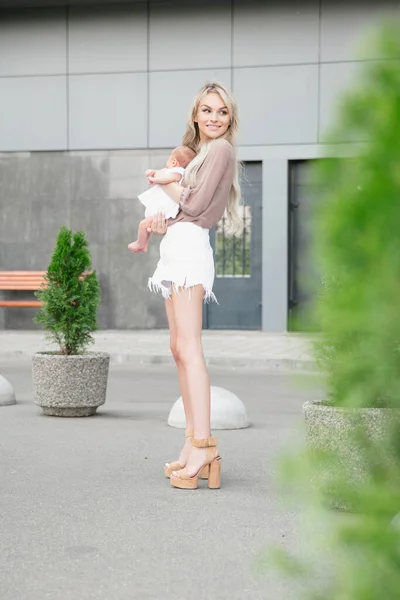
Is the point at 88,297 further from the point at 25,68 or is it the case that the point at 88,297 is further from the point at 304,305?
the point at 25,68

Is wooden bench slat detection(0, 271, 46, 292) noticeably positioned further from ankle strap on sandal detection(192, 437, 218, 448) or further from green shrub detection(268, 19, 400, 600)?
green shrub detection(268, 19, 400, 600)

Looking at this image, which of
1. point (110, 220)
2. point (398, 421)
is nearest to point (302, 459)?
point (398, 421)

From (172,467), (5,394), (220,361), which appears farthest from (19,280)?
(172,467)

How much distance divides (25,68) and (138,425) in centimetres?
1459

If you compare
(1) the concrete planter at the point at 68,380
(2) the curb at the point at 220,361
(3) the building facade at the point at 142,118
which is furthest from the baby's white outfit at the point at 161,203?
(3) the building facade at the point at 142,118

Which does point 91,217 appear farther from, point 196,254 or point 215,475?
point 215,475

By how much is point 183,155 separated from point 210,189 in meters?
0.33

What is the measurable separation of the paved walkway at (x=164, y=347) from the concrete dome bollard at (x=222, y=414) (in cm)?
348

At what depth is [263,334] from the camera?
20.0 meters

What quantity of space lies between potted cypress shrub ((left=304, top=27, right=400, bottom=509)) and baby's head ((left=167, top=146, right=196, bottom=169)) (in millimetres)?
4621

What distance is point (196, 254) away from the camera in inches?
229

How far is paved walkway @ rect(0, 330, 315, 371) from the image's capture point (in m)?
14.9

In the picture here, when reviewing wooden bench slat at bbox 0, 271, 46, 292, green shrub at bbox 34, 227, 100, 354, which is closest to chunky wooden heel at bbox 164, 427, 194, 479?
green shrub at bbox 34, 227, 100, 354

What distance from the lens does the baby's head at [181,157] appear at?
5895mm
